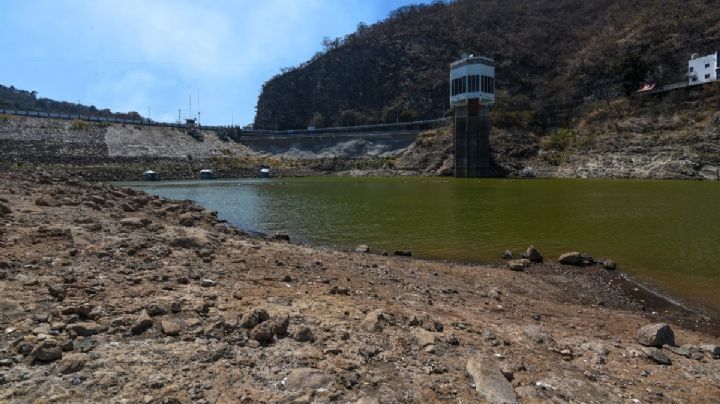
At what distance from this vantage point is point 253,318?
675 centimetres

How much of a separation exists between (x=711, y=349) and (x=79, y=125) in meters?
119

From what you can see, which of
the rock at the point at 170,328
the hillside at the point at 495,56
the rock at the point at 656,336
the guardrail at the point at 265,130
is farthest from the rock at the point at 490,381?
the guardrail at the point at 265,130

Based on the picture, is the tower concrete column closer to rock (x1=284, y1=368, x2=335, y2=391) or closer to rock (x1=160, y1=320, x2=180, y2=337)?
rock (x1=160, y1=320, x2=180, y2=337)

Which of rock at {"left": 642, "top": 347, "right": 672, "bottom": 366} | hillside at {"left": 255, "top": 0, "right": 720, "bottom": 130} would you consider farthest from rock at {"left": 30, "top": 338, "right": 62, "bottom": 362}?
hillside at {"left": 255, "top": 0, "right": 720, "bottom": 130}

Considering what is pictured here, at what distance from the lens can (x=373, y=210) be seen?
33.1m

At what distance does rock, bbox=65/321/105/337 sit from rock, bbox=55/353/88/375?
0.60 metres

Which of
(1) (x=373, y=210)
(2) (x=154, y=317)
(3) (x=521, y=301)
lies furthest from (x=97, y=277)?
(1) (x=373, y=210)

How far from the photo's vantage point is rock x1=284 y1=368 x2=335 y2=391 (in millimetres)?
5289

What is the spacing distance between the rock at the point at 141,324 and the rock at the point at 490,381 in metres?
4.65

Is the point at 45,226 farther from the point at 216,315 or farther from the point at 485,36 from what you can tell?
the point at 485,36

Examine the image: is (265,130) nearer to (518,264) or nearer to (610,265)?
(518,264)

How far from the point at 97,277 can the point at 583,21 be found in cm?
17429

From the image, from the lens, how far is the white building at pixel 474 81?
303 feet

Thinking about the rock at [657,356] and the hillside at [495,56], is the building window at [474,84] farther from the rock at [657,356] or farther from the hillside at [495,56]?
the rock at [657,356]
